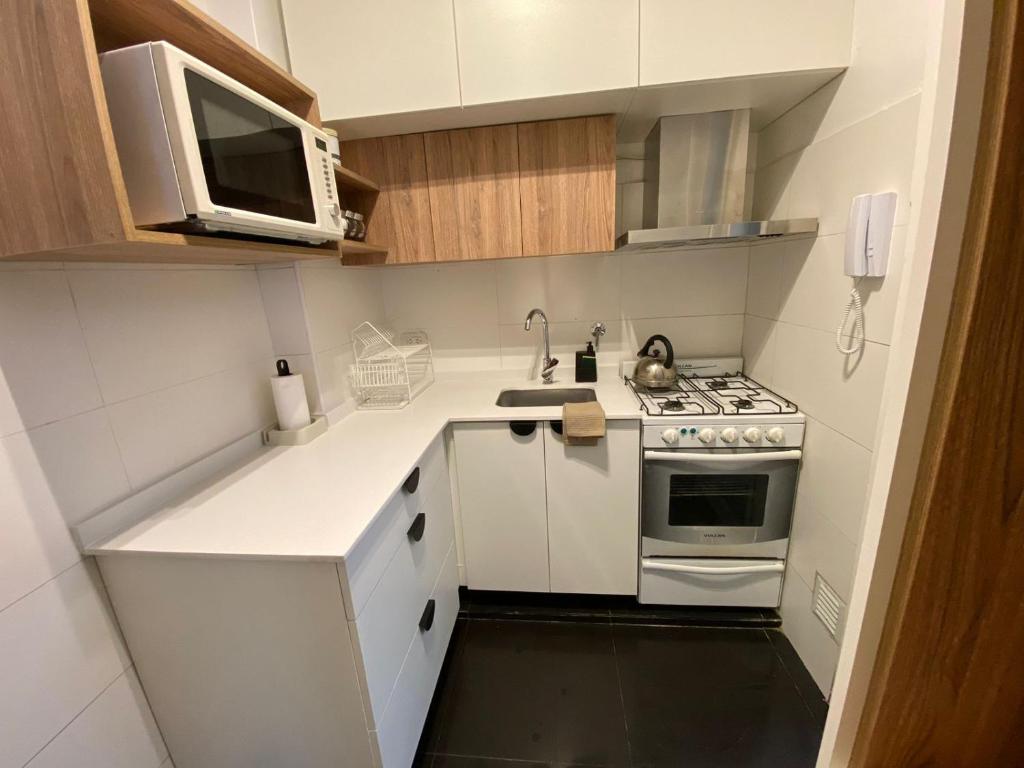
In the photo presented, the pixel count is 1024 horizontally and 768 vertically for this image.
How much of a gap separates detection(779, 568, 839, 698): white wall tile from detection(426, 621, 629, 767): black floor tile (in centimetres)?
65

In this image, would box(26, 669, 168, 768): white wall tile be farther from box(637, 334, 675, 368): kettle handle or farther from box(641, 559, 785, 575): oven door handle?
box(637, 334, 675, 368): kettle handle

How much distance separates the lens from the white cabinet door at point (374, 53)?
127cm

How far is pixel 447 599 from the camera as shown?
1.46 m

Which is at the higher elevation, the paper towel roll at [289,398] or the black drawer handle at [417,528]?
the paper towel roll at [289,398]

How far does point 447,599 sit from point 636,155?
1.95m

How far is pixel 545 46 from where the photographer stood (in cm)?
124

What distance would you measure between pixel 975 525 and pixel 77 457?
1.37 meters

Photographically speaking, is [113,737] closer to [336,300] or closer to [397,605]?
[397,605]

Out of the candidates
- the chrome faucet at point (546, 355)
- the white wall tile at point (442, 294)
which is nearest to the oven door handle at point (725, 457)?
the chrome faucet at point (546, 355)

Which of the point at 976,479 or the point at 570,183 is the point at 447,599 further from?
the point at 570,183

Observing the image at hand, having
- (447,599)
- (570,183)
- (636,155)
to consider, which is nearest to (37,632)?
(447,599)

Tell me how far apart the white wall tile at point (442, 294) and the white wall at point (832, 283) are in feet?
3.86

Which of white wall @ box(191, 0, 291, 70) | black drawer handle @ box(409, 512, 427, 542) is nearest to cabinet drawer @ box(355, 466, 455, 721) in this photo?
black drawer handle @ box(409, 512, 427, 542)

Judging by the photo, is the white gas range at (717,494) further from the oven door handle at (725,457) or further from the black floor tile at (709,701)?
the black floor tile at (709,701)
